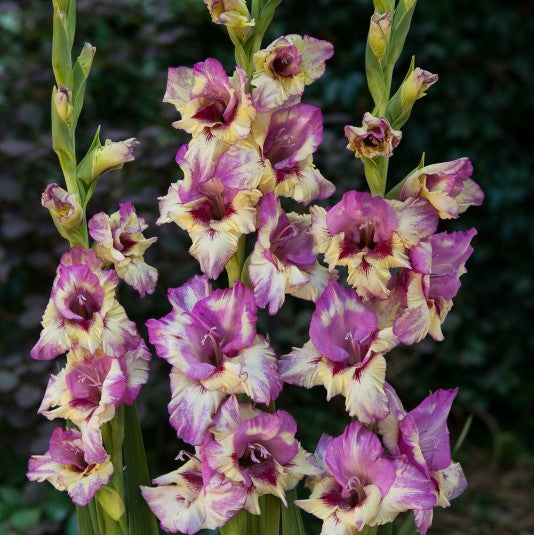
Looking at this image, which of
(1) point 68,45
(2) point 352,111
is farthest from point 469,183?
(2) point 352,111

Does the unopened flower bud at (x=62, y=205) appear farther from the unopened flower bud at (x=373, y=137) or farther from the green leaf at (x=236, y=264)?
the unopened flower bud at (x=373, y=137)

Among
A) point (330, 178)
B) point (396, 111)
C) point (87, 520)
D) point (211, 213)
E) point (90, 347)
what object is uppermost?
point (396, 111)

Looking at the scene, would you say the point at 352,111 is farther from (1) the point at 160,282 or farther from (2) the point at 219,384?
(2) the point at 219,384

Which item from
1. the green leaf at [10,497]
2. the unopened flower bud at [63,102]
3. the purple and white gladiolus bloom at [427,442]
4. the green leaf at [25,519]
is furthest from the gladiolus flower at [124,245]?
the green leaf at [10,497]

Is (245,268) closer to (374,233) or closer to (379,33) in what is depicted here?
(374,233)

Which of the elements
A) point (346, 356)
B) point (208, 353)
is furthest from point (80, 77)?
point (346, 356)

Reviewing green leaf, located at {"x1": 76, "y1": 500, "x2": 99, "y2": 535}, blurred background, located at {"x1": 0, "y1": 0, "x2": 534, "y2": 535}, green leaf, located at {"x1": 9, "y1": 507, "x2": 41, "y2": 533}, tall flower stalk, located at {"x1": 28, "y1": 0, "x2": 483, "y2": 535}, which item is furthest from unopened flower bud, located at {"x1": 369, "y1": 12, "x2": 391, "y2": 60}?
green leaf, located at {"x1": 9, "y1": 507, "x2": 41, "y2": 533}
